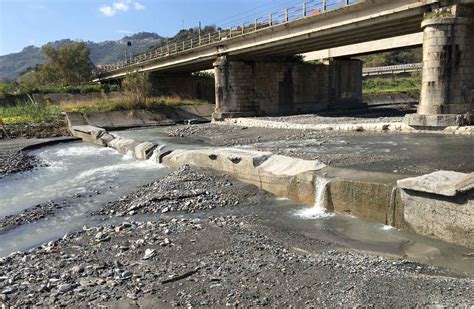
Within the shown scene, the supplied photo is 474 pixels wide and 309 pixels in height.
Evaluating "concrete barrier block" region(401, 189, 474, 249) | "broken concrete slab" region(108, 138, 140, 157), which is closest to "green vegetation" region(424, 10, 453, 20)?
"concrete barrier block" region(401, 189, 474, 249)

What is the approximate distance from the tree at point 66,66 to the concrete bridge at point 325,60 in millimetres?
32662

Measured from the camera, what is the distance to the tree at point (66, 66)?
88.8 metres

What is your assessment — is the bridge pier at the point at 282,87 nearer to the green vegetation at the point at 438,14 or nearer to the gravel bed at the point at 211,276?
the green vegetation at the point at 438,14

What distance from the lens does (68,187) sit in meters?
15.7

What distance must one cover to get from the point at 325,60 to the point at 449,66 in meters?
28.4

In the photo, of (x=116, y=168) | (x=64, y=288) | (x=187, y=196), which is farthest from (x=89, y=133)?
(x=64, y=288)

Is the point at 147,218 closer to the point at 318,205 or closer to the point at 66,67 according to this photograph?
the point at 318,205

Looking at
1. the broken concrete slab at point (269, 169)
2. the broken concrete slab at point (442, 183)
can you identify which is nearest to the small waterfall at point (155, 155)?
the broken concrete slab at point (269, 169)

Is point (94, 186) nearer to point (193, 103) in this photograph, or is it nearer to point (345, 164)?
point (345, 164)

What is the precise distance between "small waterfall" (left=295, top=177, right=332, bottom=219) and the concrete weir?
0.03 m

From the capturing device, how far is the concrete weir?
7.96m

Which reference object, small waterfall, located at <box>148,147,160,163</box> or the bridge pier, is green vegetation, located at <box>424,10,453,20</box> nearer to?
small waterfall, located at <box>148,147,160,163</box>

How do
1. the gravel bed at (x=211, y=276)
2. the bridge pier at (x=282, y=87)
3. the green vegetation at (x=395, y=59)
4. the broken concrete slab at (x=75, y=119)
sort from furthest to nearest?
the green vegetation at (x=395, y=59) < the bridge pier at (x=282, y=87) < the broken concrete slab at (x=75, y=119) < the gravel bed at (x=211, y=276)

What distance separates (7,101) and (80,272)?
5578 centimetres
